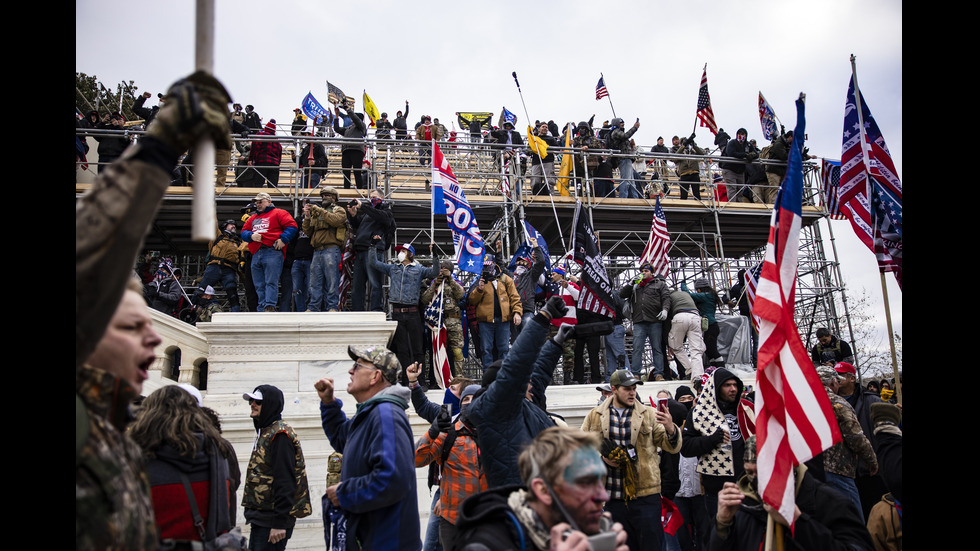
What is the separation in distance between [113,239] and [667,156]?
1590cm

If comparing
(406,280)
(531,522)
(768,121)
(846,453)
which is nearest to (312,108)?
(406,280)

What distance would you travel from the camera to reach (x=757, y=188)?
17.5 metres

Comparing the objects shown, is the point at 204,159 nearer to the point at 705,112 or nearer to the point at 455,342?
the point at 455,342

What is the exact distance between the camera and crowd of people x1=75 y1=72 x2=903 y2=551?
1517 mm

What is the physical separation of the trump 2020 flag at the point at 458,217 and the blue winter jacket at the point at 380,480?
6.41 meters

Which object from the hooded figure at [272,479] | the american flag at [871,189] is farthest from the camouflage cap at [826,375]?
the hooded figure at [272,479]

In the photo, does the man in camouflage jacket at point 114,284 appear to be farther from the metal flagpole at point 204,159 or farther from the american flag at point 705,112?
the american flag at point 705,112

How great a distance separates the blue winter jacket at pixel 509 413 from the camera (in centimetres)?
346

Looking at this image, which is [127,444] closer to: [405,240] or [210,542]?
[210,542]

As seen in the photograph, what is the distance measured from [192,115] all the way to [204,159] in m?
0.10

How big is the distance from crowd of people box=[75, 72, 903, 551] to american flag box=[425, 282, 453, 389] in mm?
3247

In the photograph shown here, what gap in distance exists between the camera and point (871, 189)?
562 centimetres

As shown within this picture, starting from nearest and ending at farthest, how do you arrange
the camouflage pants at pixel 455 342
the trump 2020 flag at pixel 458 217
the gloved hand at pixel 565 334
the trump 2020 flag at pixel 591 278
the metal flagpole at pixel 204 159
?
the metal flagpole at pixel 204 159 → the gloved hand at pixel 565 334 → the trump 2020 flag at pixel 591 278 → the camouflage pants at pixel 455 342 → the trump 2020 flag at pixel 458 217
